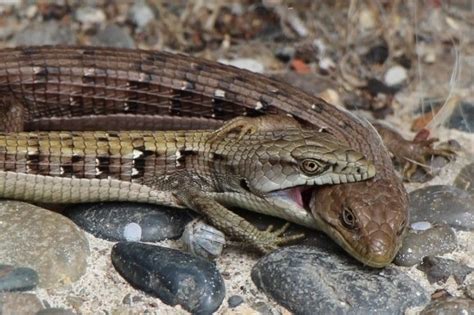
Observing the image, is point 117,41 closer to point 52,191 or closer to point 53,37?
point 53,37

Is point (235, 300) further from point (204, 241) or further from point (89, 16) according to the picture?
point (89, 16)

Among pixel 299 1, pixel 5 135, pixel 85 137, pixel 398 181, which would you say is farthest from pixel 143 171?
pixel 299 1

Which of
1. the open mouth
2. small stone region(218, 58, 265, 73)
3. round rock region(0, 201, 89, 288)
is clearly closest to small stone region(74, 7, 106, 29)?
small stone region(218, 58, 265, 73)

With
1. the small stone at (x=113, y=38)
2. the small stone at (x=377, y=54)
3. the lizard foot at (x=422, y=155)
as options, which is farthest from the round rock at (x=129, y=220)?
the small stone at (x=377, y=54)

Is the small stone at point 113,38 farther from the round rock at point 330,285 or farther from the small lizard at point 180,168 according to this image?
the round rock at point 330,285

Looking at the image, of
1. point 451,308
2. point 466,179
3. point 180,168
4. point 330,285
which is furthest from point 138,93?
point 451,308
